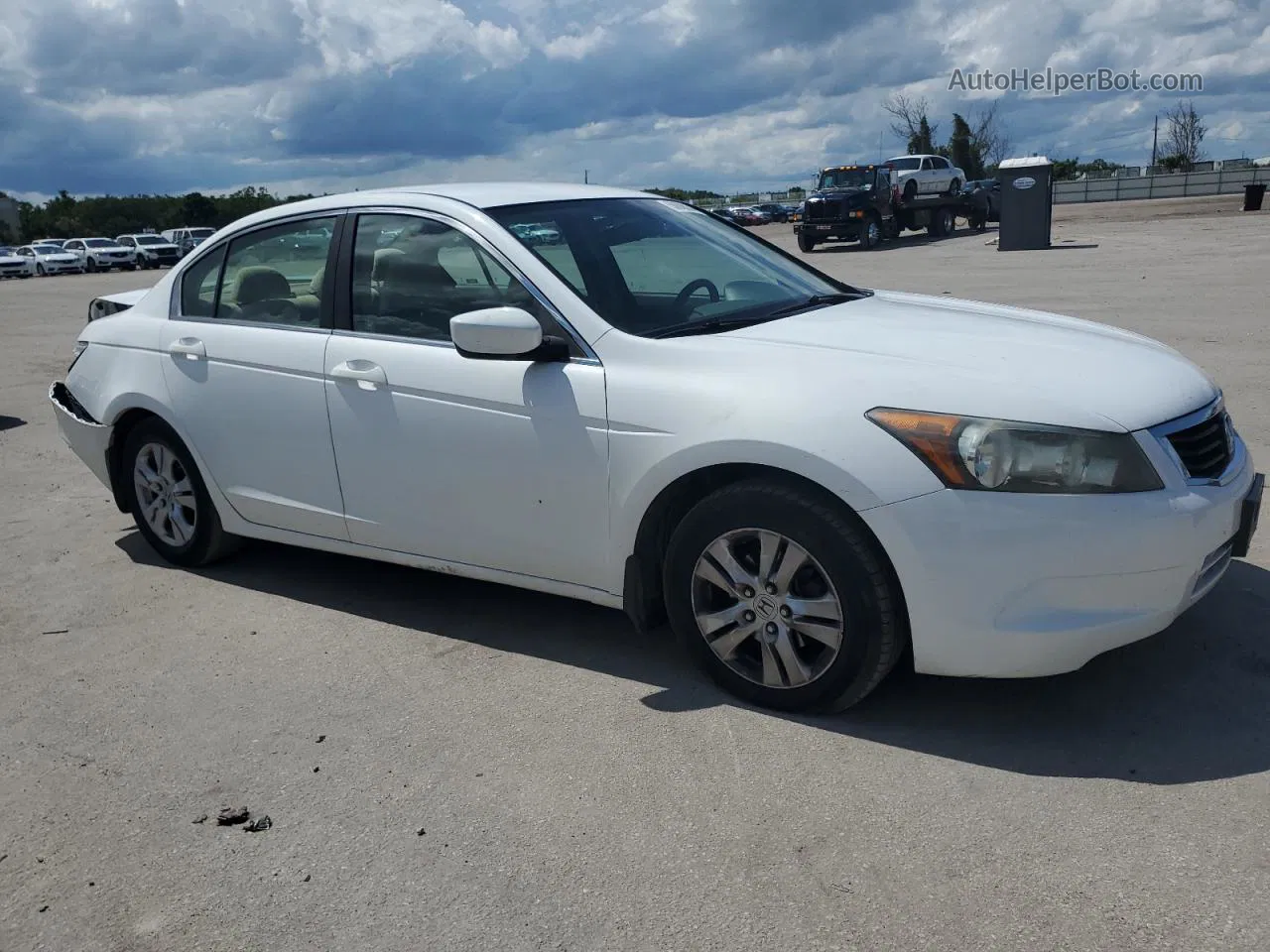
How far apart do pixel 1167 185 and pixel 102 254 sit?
168ft

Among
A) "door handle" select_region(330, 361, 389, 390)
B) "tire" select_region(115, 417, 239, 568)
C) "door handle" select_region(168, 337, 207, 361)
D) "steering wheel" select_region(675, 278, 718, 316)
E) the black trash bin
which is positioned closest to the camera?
"steering wheel" select_region(675, 278, 718, 316)

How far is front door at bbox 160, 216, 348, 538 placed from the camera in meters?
4.64

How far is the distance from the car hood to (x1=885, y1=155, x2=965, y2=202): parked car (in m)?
31.6

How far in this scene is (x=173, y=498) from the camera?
17.6ft

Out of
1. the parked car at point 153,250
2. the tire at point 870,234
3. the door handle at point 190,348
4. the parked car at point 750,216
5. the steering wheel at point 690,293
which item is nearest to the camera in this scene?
the steering wheel at point 690,293

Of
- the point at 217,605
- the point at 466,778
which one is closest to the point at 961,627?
the point at 466,778

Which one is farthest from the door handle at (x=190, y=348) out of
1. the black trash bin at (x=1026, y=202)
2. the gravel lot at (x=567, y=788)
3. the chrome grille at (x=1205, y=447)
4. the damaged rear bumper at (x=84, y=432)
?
the black trash bin at (x=1026, y=202)

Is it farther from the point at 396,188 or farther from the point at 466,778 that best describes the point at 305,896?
the point at 396,188

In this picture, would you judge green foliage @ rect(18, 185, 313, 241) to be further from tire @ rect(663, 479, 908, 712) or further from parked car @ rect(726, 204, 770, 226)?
tire @ rect(663, 479, 908, 712)

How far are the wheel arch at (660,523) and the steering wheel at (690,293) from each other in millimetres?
742

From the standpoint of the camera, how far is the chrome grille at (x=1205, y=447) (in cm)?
342

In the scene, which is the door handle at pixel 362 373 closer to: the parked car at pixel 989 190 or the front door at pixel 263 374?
the front door at pixel 263 374

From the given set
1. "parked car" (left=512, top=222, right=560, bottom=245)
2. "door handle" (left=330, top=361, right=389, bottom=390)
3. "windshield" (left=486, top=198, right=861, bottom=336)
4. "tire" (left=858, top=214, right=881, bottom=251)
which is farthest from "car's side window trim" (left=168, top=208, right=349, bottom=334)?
"tire" (left=858, top=214, right=881, bottom=251)

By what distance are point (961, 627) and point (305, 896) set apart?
6.11 feet
